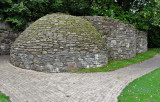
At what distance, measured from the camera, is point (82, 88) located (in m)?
4.66

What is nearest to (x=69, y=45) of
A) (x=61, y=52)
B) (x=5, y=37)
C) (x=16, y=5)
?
(x=61, y=52)

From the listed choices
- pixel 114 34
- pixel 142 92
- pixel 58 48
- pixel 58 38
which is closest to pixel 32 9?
pixel 58 38

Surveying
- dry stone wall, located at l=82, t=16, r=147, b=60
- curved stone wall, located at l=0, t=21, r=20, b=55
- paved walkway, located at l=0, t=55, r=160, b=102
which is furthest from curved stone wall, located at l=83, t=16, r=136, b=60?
curved stone wall, located at l=0, t=21, r=20, b=55

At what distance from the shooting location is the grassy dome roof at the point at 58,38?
7.00 m

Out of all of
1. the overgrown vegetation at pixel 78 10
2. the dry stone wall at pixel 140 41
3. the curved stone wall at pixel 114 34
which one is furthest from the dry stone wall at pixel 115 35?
the dry stone wall at pixel 140 41

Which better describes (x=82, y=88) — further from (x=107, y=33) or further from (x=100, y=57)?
(x=107, y=33)

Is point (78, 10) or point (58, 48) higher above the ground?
point (78, 10)

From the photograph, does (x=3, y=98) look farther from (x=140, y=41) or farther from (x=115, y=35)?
(x=140, y=41)

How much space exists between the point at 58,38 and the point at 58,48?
1.80 ft

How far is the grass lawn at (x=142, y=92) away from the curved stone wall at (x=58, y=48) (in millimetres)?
2855

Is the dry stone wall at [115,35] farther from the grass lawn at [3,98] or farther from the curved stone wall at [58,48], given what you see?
the grass lawn at [3,98]

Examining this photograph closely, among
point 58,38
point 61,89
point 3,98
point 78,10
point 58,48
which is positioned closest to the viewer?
point 3,98

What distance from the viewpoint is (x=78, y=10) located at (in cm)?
1329

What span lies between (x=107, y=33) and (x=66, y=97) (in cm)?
682
